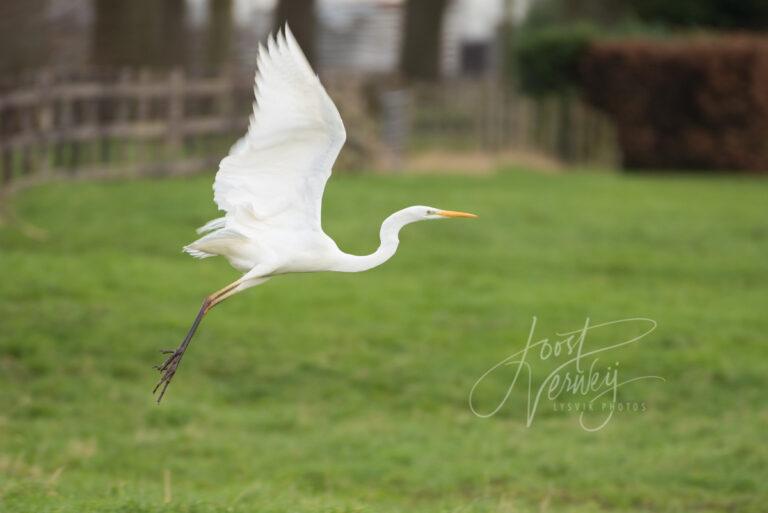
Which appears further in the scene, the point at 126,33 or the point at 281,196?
the point at 126,33

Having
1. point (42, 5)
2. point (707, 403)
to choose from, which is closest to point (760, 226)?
point (707, 403)

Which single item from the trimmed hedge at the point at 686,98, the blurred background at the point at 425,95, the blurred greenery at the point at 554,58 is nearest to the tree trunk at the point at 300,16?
the blurred background at the point at 425,95

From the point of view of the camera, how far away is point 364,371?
10.3m

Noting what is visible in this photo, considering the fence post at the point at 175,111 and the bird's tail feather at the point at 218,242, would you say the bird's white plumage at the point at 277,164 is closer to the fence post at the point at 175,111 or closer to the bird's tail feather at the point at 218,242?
the bird's tail feather at the point at 218,242

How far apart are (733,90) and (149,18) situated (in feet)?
38.1

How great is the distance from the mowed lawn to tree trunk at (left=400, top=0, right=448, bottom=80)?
14.6 meters

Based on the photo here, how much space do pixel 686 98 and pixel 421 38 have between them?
796 centimetres

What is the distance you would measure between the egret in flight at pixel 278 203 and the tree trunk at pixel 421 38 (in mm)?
23712

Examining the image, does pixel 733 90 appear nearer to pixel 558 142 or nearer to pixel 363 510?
pixel 558 142

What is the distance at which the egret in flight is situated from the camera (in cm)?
592

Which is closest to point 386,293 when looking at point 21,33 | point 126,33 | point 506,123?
point 126,33

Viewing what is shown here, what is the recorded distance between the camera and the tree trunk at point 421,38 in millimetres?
29625

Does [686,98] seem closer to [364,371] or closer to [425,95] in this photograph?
[425,95]

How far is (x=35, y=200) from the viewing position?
1466cm
